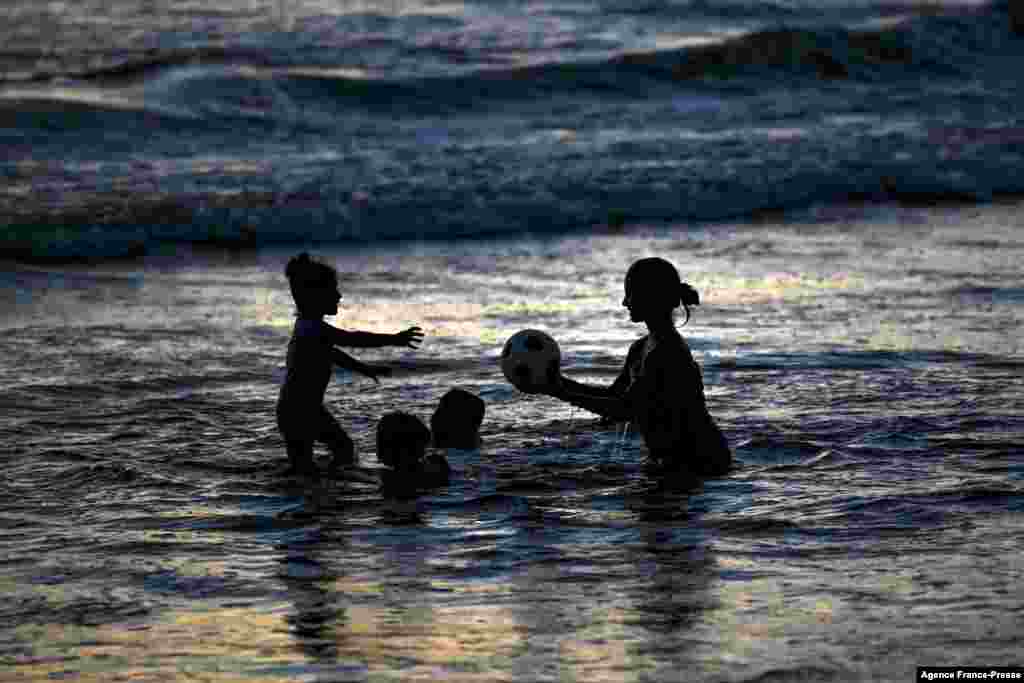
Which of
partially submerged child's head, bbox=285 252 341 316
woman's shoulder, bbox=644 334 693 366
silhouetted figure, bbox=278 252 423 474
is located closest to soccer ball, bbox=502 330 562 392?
woman's shoulder, bbox=644 334 693 366

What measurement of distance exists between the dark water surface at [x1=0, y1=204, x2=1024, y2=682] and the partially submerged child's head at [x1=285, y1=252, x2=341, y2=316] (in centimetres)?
83

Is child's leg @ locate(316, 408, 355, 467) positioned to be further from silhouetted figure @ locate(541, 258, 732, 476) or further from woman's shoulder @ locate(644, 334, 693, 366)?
woman's shoulder @ locate(644, 334, 693, 366)

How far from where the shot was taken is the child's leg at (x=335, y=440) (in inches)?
339

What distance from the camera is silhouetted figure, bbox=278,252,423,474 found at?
849cm

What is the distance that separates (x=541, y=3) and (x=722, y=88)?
8.25 metres

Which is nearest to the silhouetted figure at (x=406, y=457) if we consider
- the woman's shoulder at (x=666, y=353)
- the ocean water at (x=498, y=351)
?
the ocean water at (x=498, y=351)

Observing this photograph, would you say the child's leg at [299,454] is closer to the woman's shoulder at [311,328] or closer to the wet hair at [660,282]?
the woman's shoulder at [311,328]

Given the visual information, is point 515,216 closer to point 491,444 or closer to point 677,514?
point 491,444

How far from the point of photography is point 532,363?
26.0 feet

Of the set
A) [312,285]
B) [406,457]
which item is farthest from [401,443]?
[312,285]

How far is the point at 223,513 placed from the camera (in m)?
7.64

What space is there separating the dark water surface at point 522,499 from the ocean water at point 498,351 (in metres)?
0.03

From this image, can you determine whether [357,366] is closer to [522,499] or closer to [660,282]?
[522,499]

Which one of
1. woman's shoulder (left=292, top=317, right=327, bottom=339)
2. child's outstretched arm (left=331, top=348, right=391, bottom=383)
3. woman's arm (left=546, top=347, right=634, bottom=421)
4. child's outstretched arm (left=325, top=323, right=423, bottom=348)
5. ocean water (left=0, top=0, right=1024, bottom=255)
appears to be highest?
ocean water (left=0, top=0, right=1024, bottom=255)
